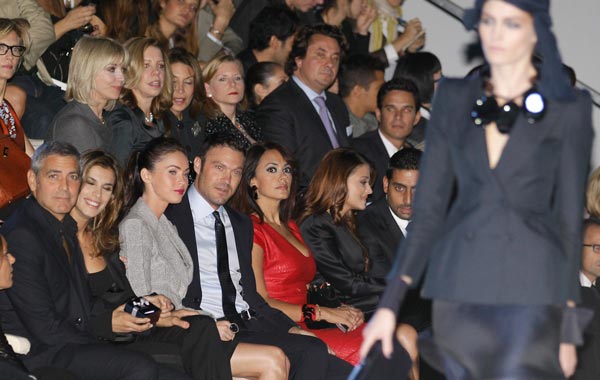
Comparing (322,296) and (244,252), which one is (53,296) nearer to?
(244,252)

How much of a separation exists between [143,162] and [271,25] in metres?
3.03

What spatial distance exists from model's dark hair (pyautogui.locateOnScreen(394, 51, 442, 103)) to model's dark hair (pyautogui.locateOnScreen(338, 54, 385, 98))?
0.27 metres

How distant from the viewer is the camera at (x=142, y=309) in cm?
565

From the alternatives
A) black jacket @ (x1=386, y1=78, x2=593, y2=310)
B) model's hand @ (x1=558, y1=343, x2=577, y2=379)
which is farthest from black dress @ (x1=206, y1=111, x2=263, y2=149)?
model's hand @ (x1=558, y1=343, x2=577, y2=379)

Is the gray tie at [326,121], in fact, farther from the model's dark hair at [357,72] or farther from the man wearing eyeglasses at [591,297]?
the man wearing eyeglasses at [591,297]

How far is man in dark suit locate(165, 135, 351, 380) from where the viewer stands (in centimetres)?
628

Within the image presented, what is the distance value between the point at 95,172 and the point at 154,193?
0.43 metres

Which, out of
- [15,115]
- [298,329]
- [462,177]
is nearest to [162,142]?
[15,115]

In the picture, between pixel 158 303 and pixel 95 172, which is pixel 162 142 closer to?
pixel 95 172

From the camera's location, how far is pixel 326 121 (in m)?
8.30

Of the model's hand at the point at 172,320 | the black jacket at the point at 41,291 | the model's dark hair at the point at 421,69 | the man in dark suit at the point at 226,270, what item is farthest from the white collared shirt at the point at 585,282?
the black jacket at the point at 41,291

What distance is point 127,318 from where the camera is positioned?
566cm

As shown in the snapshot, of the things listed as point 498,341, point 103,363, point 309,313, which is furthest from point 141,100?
point 498,341

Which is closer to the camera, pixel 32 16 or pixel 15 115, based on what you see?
pixel 15 115
